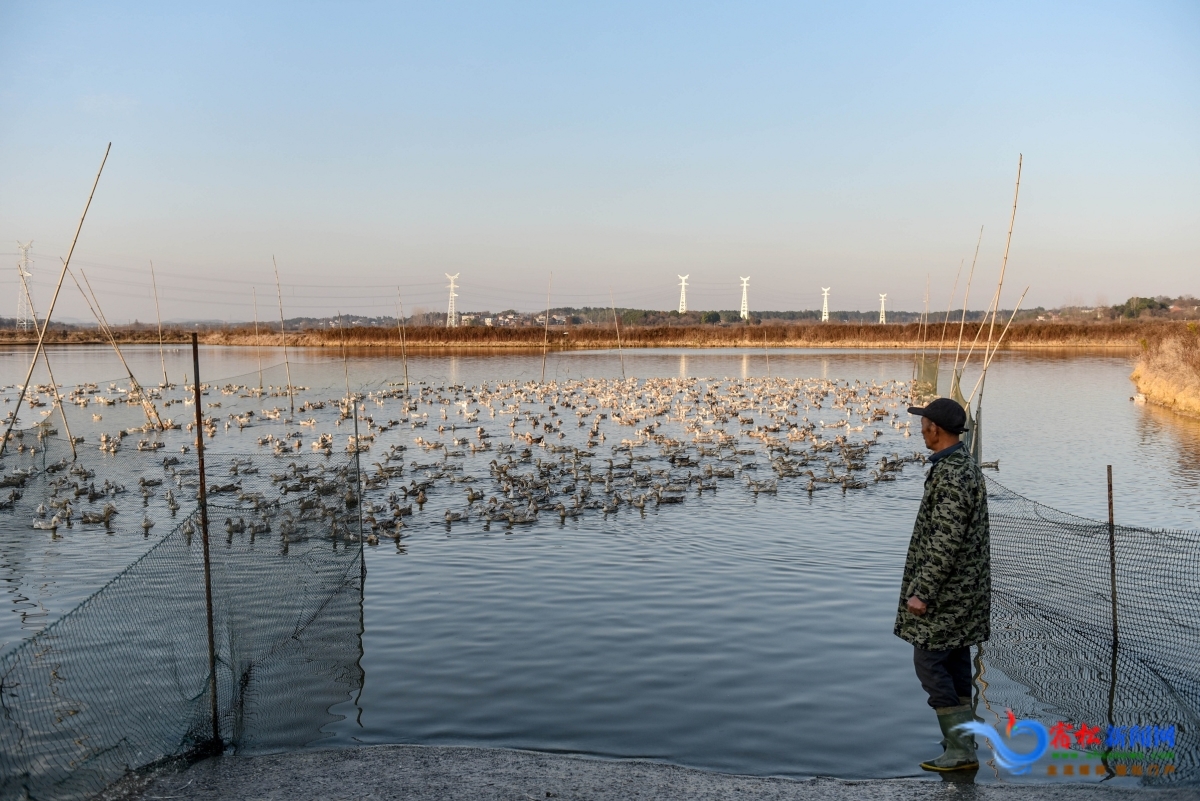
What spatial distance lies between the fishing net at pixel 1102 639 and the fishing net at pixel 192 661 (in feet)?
16.9

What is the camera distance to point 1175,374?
3272 centimetres

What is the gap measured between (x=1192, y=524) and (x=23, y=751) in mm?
14099

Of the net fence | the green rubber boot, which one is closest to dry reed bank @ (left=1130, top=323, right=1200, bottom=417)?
the net fence

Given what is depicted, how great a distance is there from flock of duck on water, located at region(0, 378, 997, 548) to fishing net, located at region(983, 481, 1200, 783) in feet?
19.8

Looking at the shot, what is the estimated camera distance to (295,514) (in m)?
10.5

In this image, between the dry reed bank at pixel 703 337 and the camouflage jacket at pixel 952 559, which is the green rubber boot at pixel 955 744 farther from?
the dry reed bank at pixel 703 337

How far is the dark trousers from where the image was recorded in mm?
5516

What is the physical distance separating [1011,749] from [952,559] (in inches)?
68.7

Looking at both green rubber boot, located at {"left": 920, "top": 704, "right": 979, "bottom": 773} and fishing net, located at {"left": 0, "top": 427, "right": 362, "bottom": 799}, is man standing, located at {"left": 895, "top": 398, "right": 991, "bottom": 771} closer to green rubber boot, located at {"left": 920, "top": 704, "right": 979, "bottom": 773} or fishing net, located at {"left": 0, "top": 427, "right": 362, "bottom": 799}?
green rubber boot, located at {"left": 920, "top": 704, "right": 979, "bottom": 773}

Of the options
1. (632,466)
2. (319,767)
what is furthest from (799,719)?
(632,466)

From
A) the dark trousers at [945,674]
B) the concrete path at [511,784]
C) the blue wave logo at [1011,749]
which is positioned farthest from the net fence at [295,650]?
the dark trousers at [945,674]

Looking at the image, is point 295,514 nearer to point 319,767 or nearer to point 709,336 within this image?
point 319,767

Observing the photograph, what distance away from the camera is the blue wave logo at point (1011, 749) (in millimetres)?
5847

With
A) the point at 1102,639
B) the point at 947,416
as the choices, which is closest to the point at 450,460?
the point at 1102,639
